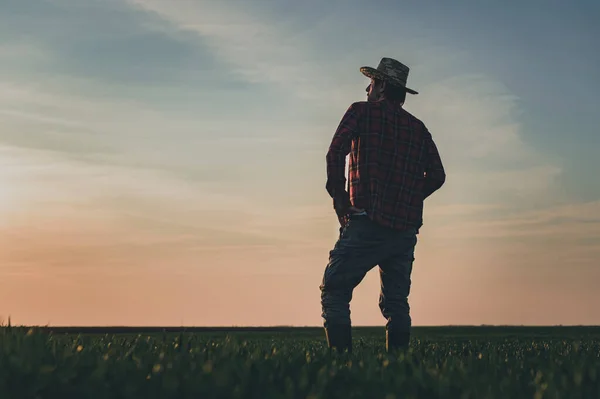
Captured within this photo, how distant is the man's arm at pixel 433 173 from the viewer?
9.01 metres

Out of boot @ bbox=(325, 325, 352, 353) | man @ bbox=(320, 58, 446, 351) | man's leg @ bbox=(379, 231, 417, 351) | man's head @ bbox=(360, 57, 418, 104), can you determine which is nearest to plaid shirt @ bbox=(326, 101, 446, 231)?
man @ bbox=(320, 58, 446, 351)

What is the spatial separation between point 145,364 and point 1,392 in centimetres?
126

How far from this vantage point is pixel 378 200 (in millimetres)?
8250

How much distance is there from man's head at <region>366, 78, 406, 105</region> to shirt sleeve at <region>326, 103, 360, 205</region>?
72 cm

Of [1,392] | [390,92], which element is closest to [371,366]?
[1,392]

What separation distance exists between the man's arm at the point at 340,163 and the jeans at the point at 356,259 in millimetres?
306

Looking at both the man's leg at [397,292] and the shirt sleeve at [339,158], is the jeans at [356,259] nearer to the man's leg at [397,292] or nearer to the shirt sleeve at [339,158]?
the man's leg at [397,292]

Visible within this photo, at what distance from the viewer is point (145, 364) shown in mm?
5812

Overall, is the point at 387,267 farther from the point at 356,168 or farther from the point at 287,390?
the point at 287,390

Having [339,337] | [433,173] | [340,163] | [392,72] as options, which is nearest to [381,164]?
[340,163]

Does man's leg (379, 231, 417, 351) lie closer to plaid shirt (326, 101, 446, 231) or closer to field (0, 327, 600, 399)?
plaid shirt (326, 101, 446, 231)

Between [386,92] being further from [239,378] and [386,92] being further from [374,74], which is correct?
[239,378]

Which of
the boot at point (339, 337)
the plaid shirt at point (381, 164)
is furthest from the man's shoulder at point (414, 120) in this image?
the boot at point (339, 337)

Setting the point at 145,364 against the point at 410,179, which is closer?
the point at 145,364
